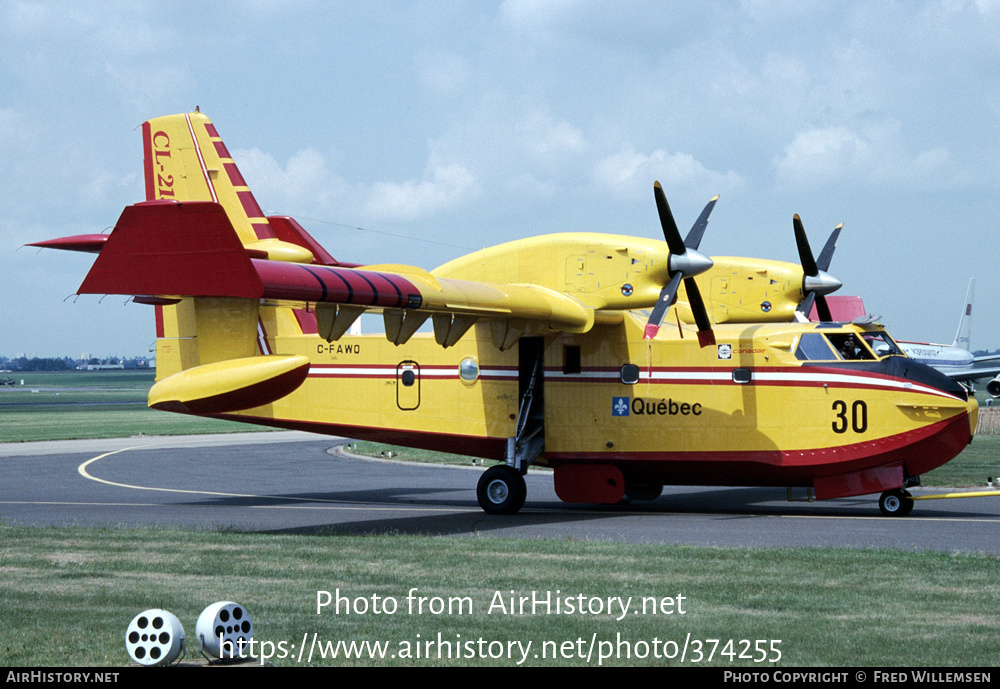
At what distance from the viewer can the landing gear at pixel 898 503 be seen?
1855cm

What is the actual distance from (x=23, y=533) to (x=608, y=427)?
33.3 feet

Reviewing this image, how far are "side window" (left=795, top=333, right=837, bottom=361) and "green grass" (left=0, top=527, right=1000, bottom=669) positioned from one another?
210 inches

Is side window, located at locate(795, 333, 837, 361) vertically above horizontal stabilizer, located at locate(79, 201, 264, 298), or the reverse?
horizontal stabilizer, located at locate(79, 201, 264, 298)

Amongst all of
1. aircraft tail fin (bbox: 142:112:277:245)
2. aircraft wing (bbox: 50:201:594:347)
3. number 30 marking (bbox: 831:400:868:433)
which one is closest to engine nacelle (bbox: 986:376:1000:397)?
number 30 marking (bbox: 831:400:868:433)

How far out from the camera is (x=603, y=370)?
63.9 feet

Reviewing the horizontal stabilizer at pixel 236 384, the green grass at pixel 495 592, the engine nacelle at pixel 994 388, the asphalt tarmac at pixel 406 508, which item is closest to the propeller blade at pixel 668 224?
the asphalt tarmac at pixel 406 508

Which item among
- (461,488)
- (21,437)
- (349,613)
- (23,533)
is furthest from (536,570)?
(21,437)

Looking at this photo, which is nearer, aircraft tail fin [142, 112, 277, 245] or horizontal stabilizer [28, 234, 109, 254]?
horizontal stabilizer [28, 234, 109, 254]

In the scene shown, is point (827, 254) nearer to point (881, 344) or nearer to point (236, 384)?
point (881, 344)

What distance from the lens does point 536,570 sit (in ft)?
41.1

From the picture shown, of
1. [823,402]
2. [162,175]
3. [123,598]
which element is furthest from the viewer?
[162,175]

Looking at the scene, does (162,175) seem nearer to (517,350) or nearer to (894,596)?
(517,350)

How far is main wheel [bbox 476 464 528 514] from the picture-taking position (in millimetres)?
19172

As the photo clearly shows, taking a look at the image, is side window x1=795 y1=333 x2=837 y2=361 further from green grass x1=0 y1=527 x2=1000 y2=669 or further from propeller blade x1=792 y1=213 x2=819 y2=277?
green grass x1=0 y1=527 x2=1000 y2=669
